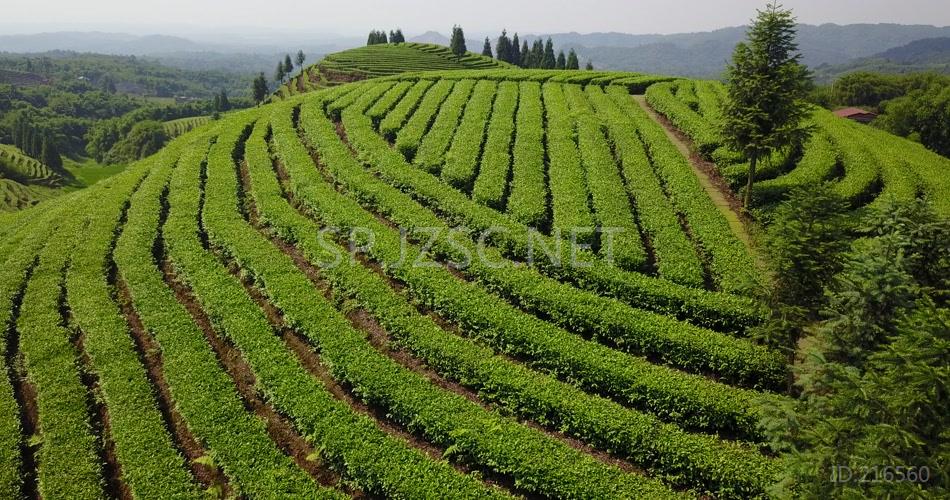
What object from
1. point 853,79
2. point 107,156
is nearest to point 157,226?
point 853,79

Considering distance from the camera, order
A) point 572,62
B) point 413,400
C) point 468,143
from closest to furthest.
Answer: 1. point 413,400
2. point 468,143
3. point 572,62

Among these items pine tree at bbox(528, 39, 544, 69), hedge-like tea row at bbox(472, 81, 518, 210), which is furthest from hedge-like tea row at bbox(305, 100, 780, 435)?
pine tree at bbox(528, 39, 544, 69)

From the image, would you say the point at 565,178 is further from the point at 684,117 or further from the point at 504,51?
the point at 504,51

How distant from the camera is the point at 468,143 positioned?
35.7 metres

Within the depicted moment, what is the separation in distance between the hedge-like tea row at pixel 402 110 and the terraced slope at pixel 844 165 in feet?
69.5

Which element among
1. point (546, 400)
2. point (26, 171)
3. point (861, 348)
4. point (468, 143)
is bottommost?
point (26, 171)

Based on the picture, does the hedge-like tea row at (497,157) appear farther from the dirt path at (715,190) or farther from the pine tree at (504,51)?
→ the pine tree at (504,51)

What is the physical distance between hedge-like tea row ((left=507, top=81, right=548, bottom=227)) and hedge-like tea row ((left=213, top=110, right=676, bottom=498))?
10.9m

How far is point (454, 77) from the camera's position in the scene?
58125 millimetres

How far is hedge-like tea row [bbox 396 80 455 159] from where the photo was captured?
3566 cm

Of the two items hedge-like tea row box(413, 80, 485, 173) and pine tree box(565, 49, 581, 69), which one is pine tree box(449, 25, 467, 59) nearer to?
pine tree box(565, 49, 581, 69)

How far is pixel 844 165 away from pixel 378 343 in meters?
30.1

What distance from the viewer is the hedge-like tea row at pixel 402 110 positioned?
128 feet

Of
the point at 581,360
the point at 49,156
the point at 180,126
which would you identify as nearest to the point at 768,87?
the point at 581,360
